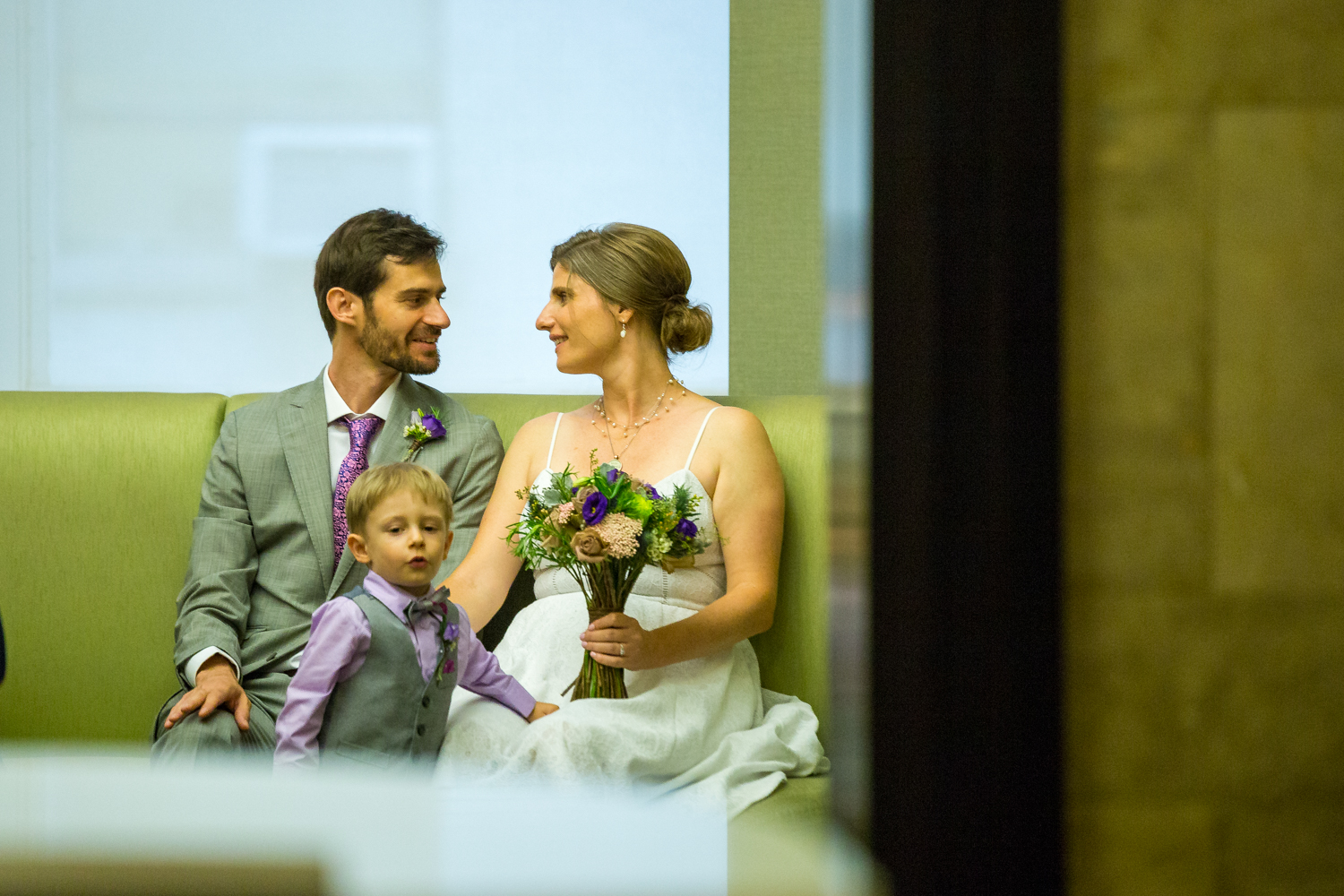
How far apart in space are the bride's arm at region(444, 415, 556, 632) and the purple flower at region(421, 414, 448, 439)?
0.15 metres

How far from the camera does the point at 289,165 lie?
312 centimetres

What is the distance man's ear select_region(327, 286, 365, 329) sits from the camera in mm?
2479

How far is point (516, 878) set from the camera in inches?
20.0

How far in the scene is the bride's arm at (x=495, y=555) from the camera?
2205mm

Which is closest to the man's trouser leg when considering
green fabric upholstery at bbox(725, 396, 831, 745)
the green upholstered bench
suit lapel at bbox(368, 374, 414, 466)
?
the green upholstered bench

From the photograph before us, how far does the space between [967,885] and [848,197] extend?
1.69 feet

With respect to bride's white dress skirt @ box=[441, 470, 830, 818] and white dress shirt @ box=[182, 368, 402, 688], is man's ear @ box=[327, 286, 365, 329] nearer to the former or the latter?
white dress shirt @ box=[182, 368, 402, 688]

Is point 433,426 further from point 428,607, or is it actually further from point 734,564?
point 734,564

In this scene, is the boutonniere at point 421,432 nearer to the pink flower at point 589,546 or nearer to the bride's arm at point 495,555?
the bride's arm at point 495,555

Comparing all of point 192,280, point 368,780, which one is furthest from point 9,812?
point 192,280

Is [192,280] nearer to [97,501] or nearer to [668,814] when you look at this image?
[97,501]

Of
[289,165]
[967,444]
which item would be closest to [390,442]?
[289,165]

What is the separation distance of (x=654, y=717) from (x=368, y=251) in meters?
1.26

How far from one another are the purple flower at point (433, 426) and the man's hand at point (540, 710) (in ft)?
2.18
